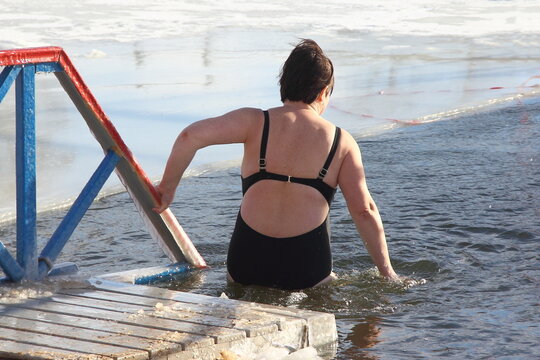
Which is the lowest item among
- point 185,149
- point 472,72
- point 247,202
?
point 472,72

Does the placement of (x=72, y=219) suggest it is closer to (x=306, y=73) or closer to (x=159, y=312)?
(x=159, y=312)

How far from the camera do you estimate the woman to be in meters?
3.72

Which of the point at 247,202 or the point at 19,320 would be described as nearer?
the point at 19,320

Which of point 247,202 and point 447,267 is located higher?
point 247,202

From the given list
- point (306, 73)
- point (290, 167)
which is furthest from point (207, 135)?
point (306, 73)

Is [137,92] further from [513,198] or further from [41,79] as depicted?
[513,198]

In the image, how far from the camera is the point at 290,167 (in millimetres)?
3723

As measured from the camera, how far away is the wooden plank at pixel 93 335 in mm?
2822

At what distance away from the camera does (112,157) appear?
394cm

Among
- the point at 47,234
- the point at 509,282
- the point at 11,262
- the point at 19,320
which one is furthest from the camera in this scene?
the point at 47,234

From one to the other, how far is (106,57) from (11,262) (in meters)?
8.84

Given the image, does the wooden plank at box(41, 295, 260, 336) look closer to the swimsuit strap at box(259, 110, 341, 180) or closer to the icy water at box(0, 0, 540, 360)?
the icy water at box(0, 0, 540, 360)

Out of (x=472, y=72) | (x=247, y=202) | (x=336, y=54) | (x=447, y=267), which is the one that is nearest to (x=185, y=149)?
(x=247, y=202)

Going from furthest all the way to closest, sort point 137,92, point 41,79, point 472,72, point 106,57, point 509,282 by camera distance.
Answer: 1. point 106,57
2. point 472,72
3. point 41,79
4. point 137,92
5. point 509,282
